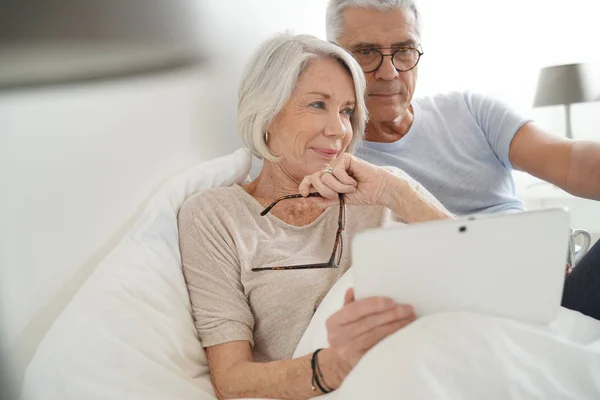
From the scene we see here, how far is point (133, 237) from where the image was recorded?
0.75m

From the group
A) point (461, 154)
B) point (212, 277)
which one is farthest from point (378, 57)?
point (212, 277)

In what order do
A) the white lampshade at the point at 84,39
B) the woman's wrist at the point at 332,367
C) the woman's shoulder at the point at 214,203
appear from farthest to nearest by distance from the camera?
1. the woman's shoulder at the point at 214,203
2. the woman's wrist at the point at 332,367
3. the white lampshade at the point at 84,39

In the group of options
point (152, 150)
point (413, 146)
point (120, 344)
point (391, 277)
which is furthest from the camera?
point (413, 146)

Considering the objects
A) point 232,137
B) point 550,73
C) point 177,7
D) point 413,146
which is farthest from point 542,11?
point 177,7

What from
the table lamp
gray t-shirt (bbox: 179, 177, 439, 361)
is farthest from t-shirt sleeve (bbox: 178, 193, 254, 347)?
the table lamp

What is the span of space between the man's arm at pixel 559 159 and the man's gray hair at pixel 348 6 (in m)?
0.30

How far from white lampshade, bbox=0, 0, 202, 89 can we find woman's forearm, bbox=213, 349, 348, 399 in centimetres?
39

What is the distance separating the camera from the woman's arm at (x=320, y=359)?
57 cm

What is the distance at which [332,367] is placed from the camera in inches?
26.5

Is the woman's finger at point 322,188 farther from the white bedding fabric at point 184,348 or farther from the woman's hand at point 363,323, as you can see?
the woman's hand at point 363,323

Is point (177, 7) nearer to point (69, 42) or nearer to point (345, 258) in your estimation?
point (69, 42)

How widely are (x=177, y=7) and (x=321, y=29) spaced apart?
0.54m

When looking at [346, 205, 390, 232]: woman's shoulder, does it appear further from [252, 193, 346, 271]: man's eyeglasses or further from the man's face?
the man's face

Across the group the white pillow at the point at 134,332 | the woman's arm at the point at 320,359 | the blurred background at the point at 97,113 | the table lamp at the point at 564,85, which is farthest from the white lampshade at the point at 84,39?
the table lamp at the point at 564,85
